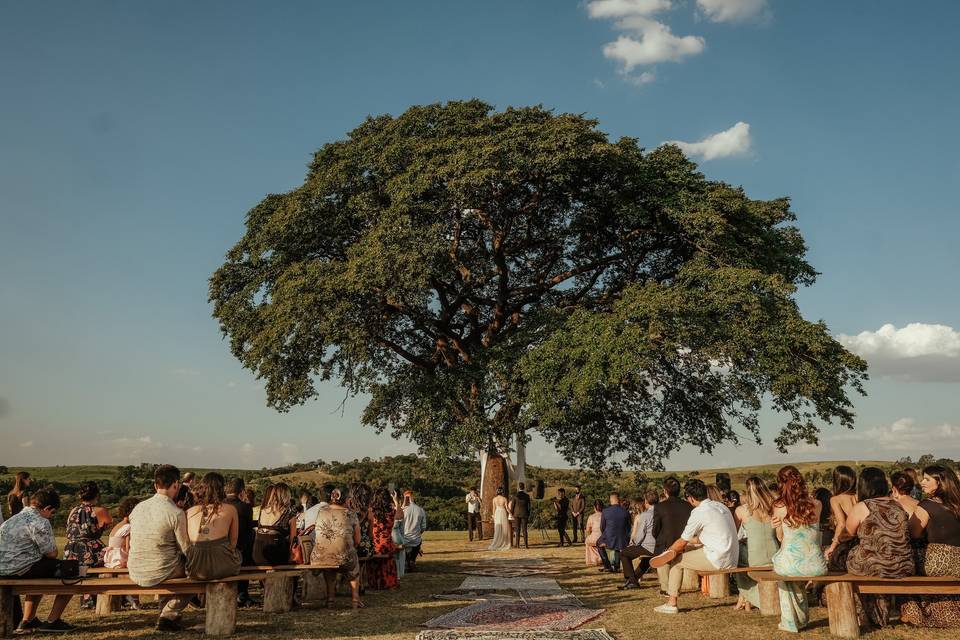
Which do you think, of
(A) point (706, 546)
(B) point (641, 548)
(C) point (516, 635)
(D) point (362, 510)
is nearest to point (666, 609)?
(A) point (706, 546)

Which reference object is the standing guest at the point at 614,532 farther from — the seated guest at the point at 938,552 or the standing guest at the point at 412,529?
the seated guest at the point at 938,552

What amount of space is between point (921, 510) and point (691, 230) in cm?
1311

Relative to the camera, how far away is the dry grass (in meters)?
8.18

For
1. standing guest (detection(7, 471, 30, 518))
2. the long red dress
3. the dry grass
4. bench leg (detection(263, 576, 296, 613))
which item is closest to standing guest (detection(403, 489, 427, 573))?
the long red dress

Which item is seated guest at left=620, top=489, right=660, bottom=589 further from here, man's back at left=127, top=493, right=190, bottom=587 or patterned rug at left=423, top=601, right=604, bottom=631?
man's back at left=127, top=493, right=190, bottom=587

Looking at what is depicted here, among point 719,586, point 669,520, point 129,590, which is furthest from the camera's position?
point 669,520

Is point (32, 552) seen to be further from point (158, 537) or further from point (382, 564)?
point (382, 564)

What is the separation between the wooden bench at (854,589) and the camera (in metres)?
7.71

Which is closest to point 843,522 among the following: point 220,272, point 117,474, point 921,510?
point 921,510

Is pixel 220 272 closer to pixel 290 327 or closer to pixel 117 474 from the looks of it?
pixel 290 327

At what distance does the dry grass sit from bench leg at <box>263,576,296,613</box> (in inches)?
7.8

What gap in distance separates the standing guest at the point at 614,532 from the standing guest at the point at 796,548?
6.52 m

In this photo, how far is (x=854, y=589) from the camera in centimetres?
782

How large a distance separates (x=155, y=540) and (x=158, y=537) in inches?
1.7
